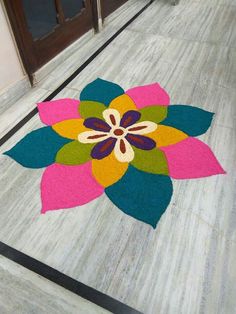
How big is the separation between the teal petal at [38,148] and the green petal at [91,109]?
10.6 inches

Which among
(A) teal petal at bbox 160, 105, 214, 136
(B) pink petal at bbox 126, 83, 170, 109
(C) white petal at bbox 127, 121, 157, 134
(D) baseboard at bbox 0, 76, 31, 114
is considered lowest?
(B) pink petal at bbox 126, 83, 170, 109

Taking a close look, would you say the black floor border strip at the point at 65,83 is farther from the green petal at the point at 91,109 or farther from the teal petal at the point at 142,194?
the teal petal at the point at 142,194

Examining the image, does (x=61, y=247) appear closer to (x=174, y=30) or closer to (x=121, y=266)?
(x=121, y=266)

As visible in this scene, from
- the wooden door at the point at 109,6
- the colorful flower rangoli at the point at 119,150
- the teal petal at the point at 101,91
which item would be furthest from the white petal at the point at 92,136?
the wooden door at the point at 109,6

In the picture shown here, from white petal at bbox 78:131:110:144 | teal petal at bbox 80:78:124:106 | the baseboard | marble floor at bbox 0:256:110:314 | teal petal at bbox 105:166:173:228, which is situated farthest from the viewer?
teal petal at bbox 80:78:124:106

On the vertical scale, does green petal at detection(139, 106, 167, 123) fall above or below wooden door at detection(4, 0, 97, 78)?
below

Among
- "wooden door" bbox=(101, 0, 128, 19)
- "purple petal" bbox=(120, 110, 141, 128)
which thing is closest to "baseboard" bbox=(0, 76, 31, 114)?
"purple petal" bbox=(120, 110, 141, 128)

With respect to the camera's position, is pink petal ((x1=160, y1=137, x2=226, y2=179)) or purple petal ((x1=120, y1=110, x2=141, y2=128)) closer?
pink petal ((x1=160, y1=137, x2=226, y2=179))

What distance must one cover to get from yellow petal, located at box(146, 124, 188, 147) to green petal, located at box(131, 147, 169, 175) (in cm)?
9

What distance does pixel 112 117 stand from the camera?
1810 millimetres

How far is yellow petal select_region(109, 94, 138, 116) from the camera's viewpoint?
1877 mm

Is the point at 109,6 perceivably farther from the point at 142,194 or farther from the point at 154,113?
the point at 142,194

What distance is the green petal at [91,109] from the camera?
1.83 m

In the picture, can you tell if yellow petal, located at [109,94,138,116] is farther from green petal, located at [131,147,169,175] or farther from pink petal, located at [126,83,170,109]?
green petal, located at [131,147,169,175]
